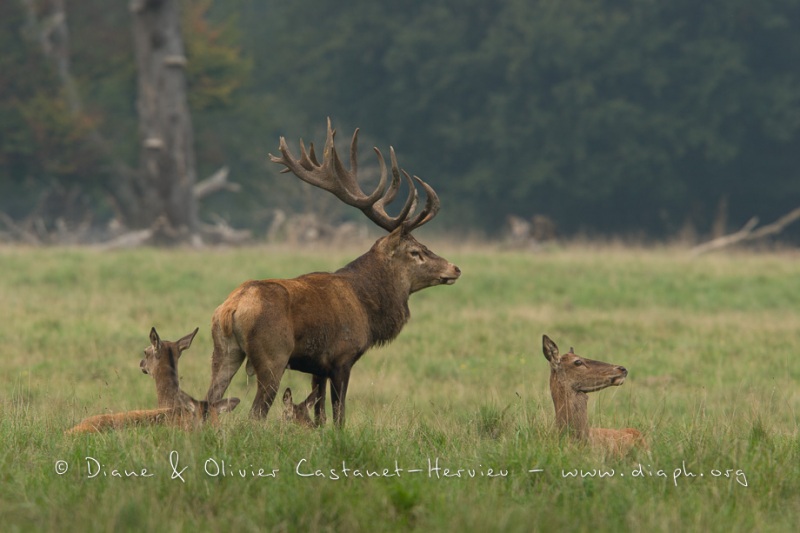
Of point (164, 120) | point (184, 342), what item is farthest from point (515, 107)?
point (184, 342)

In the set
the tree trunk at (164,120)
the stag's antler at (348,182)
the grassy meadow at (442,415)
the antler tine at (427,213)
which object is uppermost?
the tree trunk at (164,120)

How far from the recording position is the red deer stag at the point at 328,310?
7.04 m

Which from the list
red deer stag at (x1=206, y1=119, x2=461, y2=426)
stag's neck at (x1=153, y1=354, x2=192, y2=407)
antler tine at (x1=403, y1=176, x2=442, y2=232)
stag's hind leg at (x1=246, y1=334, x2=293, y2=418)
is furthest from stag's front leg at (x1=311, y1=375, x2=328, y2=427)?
antler tine at (x1=403, y1=176, x2=442, y2=232)

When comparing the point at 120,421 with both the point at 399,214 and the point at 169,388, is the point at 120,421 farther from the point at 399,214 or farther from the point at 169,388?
the point at 399,214

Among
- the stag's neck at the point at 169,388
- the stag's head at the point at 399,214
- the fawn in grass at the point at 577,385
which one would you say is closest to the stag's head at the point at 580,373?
the fawn in grass at the point at 577,385

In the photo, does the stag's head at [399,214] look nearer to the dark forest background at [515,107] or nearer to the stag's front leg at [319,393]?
the stag's front leg at [319,393]

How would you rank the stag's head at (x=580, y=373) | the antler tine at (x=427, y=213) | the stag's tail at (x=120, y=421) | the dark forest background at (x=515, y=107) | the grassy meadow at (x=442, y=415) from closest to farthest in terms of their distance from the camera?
the grassy meadow at (x=442, y=415) < the stag's tail at (x=120, y=421) < the stag's head at (x=580, y=373) < the antler tine at (x=427, y=213) < the dark forest background at (x=515, y=107)

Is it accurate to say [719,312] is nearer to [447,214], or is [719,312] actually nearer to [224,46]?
[224,46]

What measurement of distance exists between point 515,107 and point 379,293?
29.9m

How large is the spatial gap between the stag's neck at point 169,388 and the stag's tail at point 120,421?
29 centimetres

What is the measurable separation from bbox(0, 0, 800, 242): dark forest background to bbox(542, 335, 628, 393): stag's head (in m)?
24.3

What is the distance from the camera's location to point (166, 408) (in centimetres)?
702

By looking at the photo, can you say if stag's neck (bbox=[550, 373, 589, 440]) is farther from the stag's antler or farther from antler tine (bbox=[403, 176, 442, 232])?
the stag's antler

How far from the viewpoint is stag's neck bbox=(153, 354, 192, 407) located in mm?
7184
